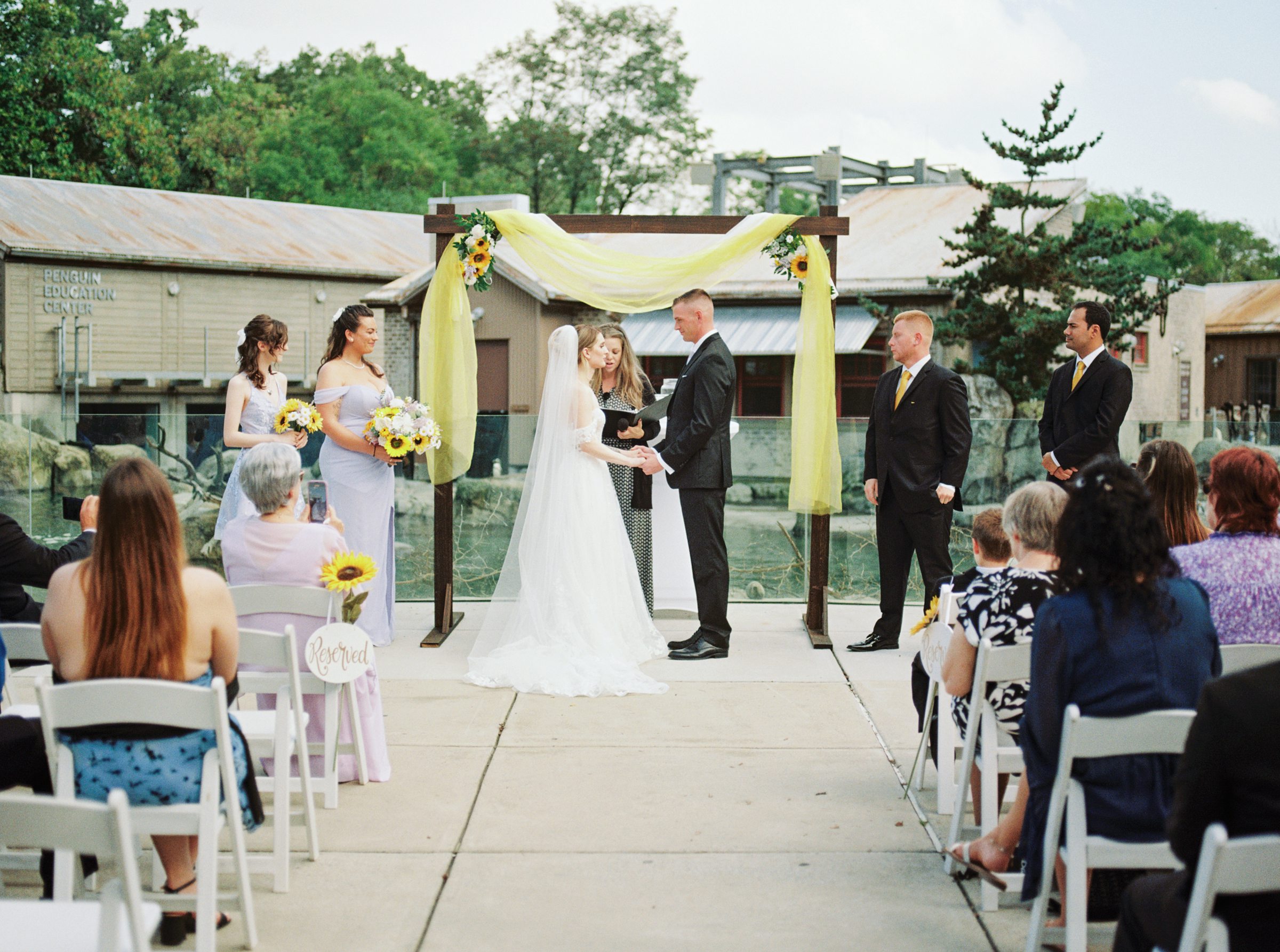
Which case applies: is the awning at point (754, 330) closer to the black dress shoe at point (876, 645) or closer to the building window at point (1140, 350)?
the building window at point (1140, 350)

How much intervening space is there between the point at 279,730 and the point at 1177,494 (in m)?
3.30

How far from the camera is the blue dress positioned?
3.32 m

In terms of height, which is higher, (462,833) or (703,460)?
(703,460)

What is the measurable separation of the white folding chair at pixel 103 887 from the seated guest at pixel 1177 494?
3.63 m

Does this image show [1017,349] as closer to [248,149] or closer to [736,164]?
[736,164]

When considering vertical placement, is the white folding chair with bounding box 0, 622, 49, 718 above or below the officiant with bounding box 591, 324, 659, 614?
below

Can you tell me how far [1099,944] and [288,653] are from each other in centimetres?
264

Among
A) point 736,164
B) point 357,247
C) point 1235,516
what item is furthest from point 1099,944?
point 357,247

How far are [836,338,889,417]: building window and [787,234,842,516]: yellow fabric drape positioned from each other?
15381 mm

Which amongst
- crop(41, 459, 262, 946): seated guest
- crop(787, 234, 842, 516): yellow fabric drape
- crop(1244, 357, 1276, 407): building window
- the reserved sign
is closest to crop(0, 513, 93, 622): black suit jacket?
the reserved sign

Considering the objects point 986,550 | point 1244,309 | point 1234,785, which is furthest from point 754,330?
point 1234,785

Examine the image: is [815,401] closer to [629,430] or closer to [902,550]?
[902,550]

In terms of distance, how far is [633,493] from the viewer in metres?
8.05

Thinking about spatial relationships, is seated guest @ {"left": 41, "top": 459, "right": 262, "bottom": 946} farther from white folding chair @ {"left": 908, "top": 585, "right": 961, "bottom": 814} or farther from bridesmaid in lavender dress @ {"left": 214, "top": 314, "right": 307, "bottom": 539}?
bridesmaid in lavender dress @ {"left": 214, "top": 314, "right": 307, "bottom": 539}
